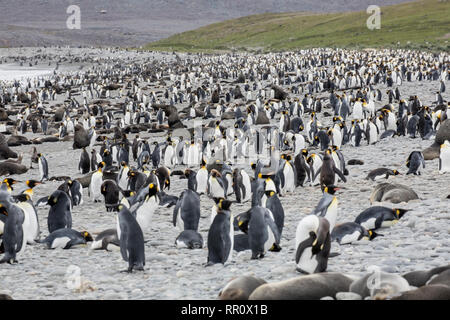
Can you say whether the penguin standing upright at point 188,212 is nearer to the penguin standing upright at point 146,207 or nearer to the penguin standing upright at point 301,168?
the penguin standing upright at point 146,207

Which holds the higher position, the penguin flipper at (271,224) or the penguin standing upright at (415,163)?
the penguin standing upright at (415,163)

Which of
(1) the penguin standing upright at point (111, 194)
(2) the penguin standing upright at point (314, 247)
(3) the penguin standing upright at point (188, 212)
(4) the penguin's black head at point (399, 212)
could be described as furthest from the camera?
(1) the penguin standing upright at point (111, 194)

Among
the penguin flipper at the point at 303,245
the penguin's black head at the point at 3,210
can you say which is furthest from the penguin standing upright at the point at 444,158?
the penguin's black head at the point at 3,210

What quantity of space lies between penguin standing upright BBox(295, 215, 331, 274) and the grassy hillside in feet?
169

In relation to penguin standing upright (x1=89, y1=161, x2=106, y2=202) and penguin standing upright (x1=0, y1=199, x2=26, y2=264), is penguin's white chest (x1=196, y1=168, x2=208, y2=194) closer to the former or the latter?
penguin standing upright (x1=89, y1=161, x2=106, y2=202)

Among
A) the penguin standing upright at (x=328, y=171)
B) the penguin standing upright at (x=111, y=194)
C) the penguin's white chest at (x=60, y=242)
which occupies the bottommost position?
the penguin's white chest at (x=60, y=242)

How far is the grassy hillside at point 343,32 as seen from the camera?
205 ft

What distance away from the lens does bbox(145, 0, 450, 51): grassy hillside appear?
62.4 meters

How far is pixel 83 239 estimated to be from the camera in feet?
25.9

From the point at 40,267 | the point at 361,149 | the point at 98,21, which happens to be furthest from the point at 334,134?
the point at 98,21

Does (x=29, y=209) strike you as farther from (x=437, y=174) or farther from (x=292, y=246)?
(x=437, y=174)

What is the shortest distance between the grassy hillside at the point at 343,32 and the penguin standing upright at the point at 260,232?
1998 inches

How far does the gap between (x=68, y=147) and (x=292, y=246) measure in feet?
49.8

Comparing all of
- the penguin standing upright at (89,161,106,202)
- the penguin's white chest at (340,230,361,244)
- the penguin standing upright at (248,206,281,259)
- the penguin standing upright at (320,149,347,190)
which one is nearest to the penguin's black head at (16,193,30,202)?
the penguin standing upright at (89,161,106,202)
